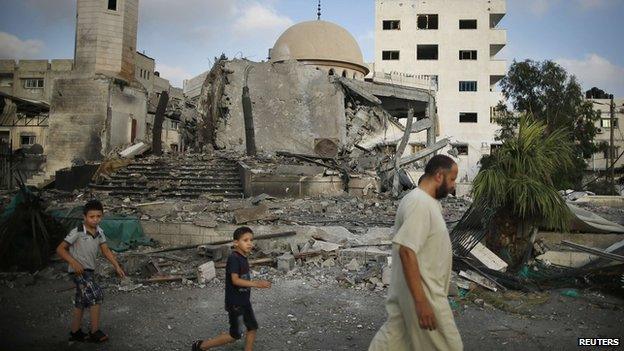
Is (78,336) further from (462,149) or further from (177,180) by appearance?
(462,149)

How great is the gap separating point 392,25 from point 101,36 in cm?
2310

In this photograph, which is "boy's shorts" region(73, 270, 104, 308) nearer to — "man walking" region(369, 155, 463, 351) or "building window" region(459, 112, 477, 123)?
"man walking" region(369, 155, 463, 351)

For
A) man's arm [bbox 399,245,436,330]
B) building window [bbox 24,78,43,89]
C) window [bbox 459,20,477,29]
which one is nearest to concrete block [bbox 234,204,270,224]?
man's arm [bbox 399,245,436,330]

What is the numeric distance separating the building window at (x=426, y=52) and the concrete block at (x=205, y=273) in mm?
33493

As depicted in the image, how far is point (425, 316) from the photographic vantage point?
2.21m

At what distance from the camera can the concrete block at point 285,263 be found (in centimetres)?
609

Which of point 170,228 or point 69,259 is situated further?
point 170,228

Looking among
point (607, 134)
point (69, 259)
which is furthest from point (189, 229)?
point (607, 134)

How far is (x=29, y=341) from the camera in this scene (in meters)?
3.80

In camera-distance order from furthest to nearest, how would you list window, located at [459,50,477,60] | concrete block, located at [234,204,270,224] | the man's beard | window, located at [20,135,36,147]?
window, located at [20,135,36,147]
window, located at [459,50,477,60]
concrete block, located at [234,204,270,224]
the man's beard

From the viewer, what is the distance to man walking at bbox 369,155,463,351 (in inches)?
88.3

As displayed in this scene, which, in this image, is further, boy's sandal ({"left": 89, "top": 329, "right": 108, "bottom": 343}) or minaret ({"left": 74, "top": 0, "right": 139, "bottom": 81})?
minaret ({"left": 74, "top": 0, "right": 139, "bottom": 81})

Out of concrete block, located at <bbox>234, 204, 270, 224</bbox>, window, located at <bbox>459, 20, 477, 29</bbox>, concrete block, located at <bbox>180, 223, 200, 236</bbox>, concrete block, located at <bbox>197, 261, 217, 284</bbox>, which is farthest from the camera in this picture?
window, located at <bbox>459, 20, 477, 29</bbox>

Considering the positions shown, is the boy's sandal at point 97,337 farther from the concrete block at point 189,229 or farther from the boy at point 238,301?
the concrete block at point 189,229
